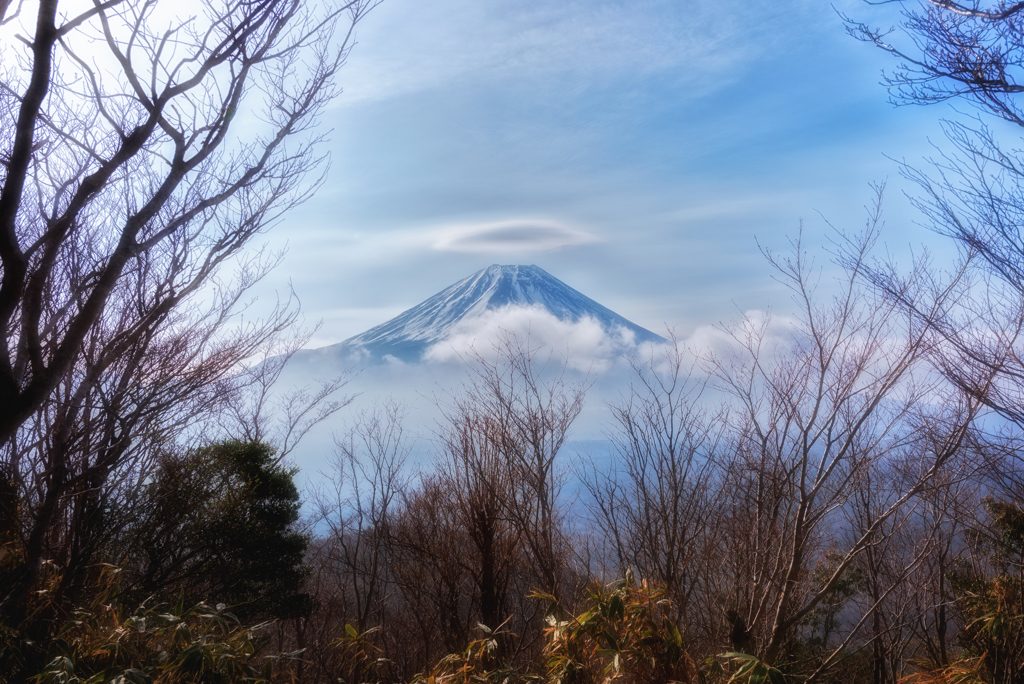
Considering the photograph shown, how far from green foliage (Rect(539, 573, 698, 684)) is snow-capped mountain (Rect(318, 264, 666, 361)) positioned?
56163 millimetres

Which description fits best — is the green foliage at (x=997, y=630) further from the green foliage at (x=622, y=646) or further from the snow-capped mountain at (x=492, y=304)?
the snow-capped mountain at (x=492, y=304)

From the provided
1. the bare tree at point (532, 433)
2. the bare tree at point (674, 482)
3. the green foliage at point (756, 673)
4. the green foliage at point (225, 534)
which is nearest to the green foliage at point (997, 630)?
the green foliage at point (756, 673)

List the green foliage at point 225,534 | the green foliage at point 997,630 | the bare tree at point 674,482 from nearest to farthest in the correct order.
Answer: the green foliage at point 997,630, the bare tree at point 674,482, the green foliage at point 225,534

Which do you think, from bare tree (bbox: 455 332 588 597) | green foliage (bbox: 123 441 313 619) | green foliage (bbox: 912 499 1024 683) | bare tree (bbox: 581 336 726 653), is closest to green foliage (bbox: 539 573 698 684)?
green foliage (bbox: 912 499 1024 683)

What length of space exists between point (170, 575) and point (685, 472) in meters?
5.90

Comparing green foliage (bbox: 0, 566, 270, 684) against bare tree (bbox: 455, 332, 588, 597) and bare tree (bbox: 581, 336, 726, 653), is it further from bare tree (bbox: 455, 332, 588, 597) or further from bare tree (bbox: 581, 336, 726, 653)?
bare tree (bbox: 581, 336, 726, 653)

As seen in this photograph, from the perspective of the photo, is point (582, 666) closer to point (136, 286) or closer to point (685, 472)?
point (685, 472)

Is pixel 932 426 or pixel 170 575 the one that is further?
pixel 170 575

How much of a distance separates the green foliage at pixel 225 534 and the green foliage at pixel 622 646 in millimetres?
5437

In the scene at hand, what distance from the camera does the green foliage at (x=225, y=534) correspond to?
262 inches

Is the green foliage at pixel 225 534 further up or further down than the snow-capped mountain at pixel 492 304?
further down

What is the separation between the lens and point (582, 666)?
212 cm

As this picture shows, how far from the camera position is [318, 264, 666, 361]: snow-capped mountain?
63.7m

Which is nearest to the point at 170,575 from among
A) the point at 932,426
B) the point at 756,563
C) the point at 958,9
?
the point at 756,563
